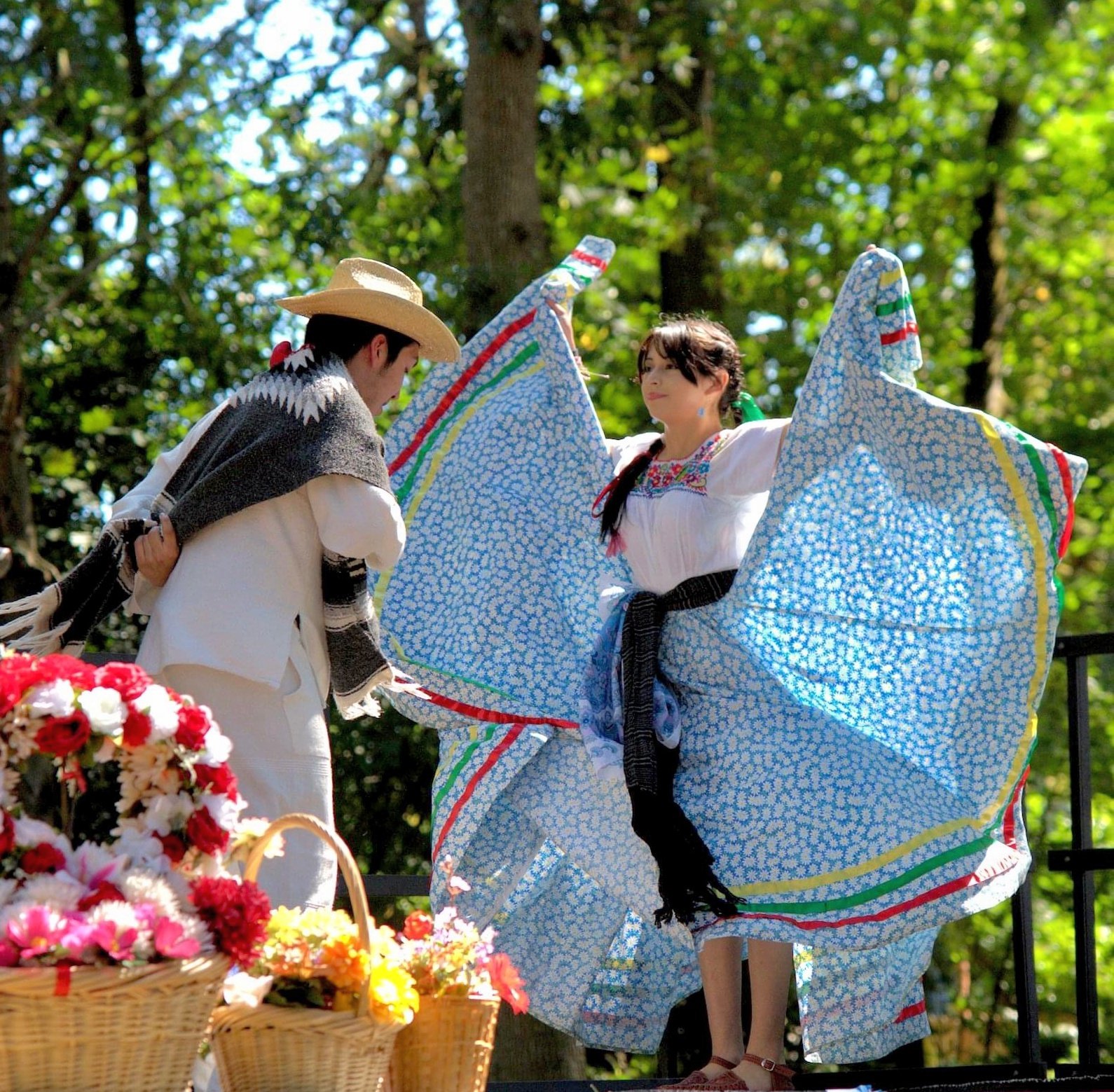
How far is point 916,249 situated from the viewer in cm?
1138

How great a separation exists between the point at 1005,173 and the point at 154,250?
5.58 metres

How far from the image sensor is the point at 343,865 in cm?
227

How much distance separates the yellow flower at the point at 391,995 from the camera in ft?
7.50

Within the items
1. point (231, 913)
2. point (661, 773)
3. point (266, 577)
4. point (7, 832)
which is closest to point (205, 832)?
point (231, 913)

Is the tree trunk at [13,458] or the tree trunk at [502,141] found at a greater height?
the tree trunk at [502,141]

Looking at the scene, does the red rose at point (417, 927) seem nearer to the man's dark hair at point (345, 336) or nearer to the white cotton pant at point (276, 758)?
the white cotton pant at point (276, 758)

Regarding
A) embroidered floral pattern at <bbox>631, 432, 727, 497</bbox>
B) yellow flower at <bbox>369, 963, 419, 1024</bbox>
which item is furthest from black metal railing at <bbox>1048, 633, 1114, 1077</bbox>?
yellow flower at <bbox>369, 963, 419, 1024</bbox>

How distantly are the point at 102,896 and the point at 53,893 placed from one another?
6 cm

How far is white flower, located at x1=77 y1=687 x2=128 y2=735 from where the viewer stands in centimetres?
209

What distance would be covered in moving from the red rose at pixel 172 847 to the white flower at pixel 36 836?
0.39ft

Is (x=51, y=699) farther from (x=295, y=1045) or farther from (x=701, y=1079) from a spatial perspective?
(x=701, y=1079)

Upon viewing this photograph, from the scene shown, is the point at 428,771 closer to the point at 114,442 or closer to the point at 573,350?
the point at 114,442

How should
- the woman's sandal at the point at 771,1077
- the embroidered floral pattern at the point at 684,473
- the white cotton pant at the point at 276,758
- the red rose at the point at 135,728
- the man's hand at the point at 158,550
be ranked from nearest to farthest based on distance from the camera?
the red rose at the point at 135,728
the white cotton pant at the point at 276,758
the man's hand at the point at 158,550
the woman's sandal at the point at 771,1077
the embroidered floral pattern at the point at 684,473

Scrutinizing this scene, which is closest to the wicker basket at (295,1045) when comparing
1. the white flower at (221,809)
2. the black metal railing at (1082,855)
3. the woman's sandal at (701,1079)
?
the white flower at (221,809)
